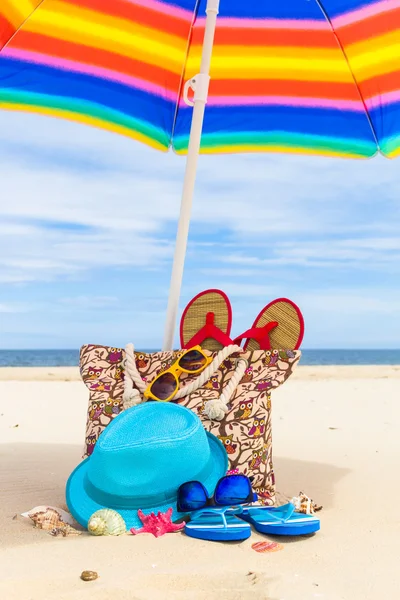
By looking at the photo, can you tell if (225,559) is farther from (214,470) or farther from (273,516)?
(214,470)


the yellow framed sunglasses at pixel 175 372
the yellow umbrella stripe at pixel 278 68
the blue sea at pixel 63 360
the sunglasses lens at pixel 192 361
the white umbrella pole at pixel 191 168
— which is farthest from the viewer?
the blue sea at pixel 63 360

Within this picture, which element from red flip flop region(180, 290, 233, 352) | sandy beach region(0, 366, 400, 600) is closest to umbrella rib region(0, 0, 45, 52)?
red flip flop region(180, 290, 233, 352)

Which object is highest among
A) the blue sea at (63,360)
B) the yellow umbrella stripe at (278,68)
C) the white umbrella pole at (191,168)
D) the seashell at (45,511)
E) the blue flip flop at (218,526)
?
the yellow umbrella stripe at (278,68)

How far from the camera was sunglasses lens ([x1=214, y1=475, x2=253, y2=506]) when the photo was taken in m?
2.65

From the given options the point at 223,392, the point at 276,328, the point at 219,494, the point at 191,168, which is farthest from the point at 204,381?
the point at 191,168

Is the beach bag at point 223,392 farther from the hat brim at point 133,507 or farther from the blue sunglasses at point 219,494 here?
the blue sunglasses at point 219,494

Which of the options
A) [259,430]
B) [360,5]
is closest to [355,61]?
[360,5]

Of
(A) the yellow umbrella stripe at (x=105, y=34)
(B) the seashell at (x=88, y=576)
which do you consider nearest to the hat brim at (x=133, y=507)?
(B) the seashell at (x=88, y=576)

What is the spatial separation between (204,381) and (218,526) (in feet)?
2.64

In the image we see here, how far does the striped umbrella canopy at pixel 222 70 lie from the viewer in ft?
13.3

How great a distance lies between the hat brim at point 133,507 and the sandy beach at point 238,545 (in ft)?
0.36

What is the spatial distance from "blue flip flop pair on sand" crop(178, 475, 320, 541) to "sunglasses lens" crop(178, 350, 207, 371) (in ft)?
2.31

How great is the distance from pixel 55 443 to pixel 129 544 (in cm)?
256

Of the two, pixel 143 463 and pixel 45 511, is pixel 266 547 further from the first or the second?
pixel 45 511
